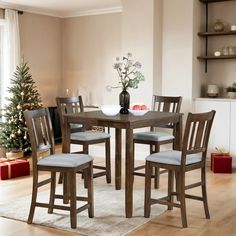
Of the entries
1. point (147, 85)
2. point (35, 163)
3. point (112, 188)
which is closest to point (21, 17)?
point (147, 85)

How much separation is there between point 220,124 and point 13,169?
2922 mm

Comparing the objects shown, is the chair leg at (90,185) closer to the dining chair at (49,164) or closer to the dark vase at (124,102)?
the dining chair at (49,164)

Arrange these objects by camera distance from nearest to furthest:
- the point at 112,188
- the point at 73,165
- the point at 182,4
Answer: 1. the point at 73,165
2. the point at 112,188
3. the point at 182,4

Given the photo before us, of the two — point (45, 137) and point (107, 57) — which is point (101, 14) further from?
point (45, 137)

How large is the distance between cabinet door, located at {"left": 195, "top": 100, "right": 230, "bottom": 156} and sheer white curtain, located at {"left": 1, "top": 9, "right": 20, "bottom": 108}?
134 inches

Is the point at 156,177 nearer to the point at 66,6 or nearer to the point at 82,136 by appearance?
the point at 82,136

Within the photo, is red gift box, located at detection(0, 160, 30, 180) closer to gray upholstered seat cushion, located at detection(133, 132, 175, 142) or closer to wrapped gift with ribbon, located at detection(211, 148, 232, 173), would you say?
gray upholstered seat cushion, located at detection(133, 132, 175, 142)

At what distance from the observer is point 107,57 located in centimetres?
800

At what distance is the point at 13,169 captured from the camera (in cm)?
543

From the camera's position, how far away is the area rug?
3.57 m

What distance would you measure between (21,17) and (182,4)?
3130mm

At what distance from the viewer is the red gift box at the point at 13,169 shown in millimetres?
5363

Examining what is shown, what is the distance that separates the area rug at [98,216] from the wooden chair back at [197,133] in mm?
752

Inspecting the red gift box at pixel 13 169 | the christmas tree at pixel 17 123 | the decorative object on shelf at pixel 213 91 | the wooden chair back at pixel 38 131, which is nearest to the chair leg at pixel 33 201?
the wooden chair back at pixel 38 131
